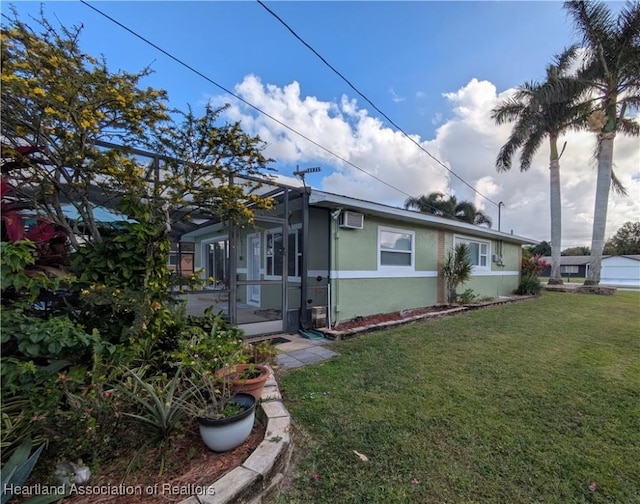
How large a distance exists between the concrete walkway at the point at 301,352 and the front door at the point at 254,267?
2570 millimetres

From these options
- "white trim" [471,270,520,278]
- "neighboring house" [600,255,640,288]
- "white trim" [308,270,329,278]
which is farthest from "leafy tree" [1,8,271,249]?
"neighboring house" [600,255,640,288]

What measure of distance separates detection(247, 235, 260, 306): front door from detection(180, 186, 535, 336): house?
3 cm

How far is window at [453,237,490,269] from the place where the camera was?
11.1 meters

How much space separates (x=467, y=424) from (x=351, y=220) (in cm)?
457

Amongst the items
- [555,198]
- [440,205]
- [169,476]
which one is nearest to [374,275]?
[169,476]

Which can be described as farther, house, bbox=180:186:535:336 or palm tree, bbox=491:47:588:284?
palm tree, bbox=491:47:588:284

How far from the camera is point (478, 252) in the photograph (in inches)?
459

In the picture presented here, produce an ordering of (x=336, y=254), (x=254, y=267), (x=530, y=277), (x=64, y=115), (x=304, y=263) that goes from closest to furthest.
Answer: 1. (x=64, y=115)
2. (x=304, y=263)
3. (x=336, y=254)
4. (x=254, y=267)
5. (x=530, y=277)

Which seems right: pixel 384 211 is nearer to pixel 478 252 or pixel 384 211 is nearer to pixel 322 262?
pixel 322 262

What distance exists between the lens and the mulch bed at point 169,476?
1763mm

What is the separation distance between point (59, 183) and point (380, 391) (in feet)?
13.4

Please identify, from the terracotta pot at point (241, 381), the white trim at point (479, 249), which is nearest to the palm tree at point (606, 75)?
the white trim at point (479, 249)

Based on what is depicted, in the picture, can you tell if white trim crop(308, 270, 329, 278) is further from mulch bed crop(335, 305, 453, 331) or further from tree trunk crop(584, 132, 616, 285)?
tree trunk crop(584, 132, 616, 285)

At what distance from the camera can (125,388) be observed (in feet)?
7.68
